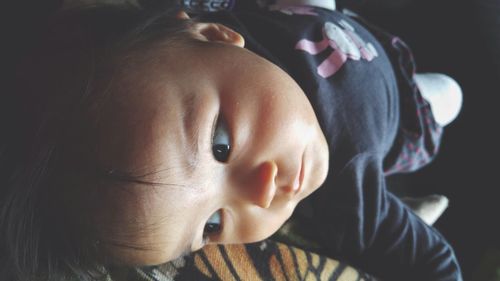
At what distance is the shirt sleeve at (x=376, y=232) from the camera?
0.89 m

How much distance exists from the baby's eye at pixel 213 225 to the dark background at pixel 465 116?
24.9 inches

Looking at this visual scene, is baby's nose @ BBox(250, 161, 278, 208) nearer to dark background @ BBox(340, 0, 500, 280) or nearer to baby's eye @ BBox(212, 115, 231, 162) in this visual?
baby's eye @ BBox(212, 115, 231, 162)

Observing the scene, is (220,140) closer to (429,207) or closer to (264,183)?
(264,183)

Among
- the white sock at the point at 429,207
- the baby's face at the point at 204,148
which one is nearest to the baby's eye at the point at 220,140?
the baby's face at the point at 204,148

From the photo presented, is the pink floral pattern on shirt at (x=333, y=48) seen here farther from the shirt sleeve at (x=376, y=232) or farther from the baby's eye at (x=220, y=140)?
the baby's eye at (x=220, y=140)

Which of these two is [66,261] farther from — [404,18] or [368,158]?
[404,18]

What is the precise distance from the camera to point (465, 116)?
1.07 m

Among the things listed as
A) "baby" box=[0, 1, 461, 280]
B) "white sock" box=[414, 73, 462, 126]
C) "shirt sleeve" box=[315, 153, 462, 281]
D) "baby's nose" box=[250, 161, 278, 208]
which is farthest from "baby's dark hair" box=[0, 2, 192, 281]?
"white sock" box=[414, 73, 462, 126]

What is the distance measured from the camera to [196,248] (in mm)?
713

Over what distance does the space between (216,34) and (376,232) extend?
0.52m

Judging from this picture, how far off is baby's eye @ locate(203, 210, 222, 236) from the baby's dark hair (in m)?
0.16

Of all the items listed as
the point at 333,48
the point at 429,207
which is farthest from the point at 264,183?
the point at 429,207

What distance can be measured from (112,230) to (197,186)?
0.13 metres

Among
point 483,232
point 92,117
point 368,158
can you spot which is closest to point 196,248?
point 92,117
